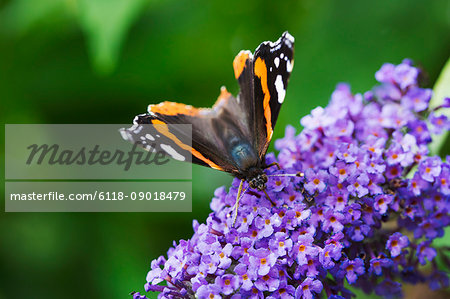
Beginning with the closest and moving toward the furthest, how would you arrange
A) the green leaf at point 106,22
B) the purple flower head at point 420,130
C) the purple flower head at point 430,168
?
the purple flower head at point 430,168
the purple flower head at point 420,130
the green leaf at point 106,22

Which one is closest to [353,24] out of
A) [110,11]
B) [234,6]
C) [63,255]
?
[234,6]

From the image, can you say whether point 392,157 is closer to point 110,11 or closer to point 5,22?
point 110,11

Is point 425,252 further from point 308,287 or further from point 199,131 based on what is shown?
point 199,131

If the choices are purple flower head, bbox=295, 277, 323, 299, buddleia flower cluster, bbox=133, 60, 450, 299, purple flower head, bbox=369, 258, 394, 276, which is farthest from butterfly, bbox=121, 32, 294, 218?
purple flower head, bbox=369, 258, 394, 276

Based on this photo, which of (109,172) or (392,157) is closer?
(392,157)

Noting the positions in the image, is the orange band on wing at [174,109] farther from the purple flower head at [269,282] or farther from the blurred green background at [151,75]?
the blurred green background at [151,75]

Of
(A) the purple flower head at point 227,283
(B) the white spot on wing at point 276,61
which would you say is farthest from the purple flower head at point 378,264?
(B) the white spot on wing at point 276,61
